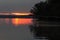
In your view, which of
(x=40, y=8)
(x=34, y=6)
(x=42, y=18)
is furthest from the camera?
(x=34, y=6)

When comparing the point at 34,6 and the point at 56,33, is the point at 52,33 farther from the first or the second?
the point at 34,6

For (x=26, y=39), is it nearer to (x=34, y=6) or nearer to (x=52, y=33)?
(x=34, y=6)

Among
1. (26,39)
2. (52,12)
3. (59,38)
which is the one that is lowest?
(26,39)

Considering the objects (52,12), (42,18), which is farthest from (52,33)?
(42,18)

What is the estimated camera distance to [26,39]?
2881 mm

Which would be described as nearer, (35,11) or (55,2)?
(55,2)

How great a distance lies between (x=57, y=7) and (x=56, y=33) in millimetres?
172

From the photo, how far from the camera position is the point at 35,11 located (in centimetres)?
331

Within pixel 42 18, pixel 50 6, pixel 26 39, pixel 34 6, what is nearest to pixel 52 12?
pixel 50 6

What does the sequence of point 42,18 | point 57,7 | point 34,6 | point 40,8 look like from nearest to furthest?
Answer: point 57,7 < point 42,18 < point 40,8 < point 34,6

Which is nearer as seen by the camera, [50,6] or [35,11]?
[50,6]

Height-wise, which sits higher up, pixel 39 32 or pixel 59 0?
pixel 59 0

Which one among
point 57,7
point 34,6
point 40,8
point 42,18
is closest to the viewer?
point 57,7

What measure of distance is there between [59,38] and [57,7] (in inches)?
7.9
